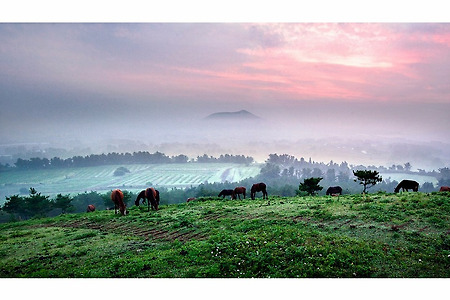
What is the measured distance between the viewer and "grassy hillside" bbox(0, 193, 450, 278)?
25.4ft

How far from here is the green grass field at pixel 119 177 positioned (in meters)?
46.0

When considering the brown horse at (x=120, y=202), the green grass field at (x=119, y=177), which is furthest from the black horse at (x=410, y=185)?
the green grass field at (x=119, y=177)

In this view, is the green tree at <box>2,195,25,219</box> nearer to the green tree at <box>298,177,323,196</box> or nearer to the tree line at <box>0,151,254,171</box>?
the tree line at <box>0,151,254,171</box>

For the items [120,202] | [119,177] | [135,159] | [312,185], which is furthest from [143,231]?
[135,159]

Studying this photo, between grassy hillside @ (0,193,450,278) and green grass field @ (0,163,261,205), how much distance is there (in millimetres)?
34275

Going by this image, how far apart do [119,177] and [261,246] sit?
64007 millimetres

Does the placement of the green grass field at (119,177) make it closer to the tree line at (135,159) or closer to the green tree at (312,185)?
the tree line at (135,159)

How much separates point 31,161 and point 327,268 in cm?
6398

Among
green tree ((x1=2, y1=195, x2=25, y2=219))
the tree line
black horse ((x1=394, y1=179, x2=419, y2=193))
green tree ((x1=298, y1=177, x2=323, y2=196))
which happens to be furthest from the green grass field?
black horse ((x1=394, y1=179, x2=419, y2=193))

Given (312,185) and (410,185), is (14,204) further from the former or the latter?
(410,185)

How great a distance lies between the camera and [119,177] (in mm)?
65500

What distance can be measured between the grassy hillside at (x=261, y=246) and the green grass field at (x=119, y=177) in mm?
34275

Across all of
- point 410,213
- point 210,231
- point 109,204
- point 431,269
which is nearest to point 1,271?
point 210,231

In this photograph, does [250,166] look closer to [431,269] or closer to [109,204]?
[109,204]
